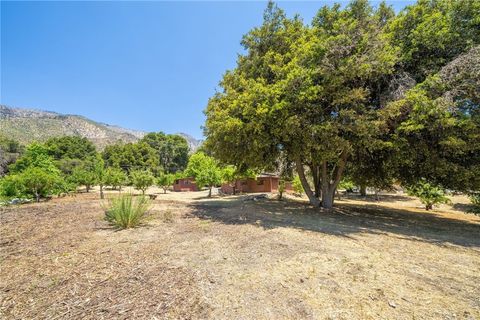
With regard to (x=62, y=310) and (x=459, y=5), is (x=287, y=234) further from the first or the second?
(x=459, y=5)

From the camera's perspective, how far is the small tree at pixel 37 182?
48.2ft

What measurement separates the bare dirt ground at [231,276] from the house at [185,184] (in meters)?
33.6

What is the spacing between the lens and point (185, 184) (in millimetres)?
40656

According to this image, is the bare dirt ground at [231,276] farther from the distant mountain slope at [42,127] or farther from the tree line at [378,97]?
the distant mountain slope at [42,127]

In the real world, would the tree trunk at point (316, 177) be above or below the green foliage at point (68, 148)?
below

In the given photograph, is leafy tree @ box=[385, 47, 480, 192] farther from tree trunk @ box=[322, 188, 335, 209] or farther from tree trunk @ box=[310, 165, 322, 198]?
tree trunk @ box=[310, 165, 322, 198]

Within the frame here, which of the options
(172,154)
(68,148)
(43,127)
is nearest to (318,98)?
(68,148)

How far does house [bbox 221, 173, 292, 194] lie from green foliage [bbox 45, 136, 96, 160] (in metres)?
35.6

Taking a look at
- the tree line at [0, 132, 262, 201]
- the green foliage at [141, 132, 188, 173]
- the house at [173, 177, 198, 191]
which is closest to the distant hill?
the green foliage at [141, 132, 188, 173]

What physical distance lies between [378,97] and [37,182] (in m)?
21.0

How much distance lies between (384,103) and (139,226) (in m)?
10.7

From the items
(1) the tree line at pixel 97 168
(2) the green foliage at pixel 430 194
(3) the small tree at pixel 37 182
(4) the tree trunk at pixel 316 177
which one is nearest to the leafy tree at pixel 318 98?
(4) the tree trunk at pixel 316 177

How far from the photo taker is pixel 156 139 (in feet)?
226

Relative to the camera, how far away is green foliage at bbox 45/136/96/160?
1789 inches
